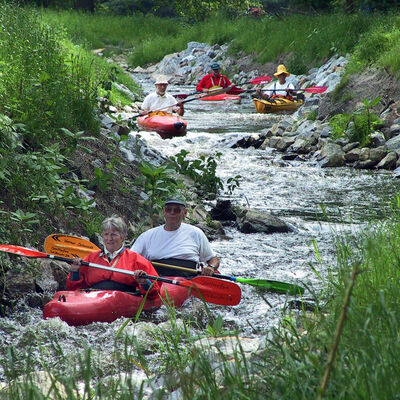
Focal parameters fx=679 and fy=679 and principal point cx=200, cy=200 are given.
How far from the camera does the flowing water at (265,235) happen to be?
4863 millimetres

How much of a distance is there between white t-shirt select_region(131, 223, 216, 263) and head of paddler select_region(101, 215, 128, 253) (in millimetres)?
586

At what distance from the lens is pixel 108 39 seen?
107ft

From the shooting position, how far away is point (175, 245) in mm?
6105

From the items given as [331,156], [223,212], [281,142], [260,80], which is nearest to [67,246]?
[223,212]

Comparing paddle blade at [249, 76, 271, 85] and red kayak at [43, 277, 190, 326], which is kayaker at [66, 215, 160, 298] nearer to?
red kayak at [43, 277, 190, 326]

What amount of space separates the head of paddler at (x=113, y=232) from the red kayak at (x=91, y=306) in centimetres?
41

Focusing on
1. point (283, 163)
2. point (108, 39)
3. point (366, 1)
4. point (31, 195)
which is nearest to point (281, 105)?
point (283, 163)

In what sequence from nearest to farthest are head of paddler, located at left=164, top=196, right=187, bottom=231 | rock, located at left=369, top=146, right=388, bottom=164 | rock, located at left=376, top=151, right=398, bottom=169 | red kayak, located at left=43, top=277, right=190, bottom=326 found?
red kayak, located at left=43, top=277, right=190, bottom=326
head of paddler, located at left=164, top=196, right=187, bottom=231
rock, located at left=376, top=151, right=398, bottom=169
rock, located at left=369, top=146, right=388, bottom=164

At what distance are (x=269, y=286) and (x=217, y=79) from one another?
43.5ft

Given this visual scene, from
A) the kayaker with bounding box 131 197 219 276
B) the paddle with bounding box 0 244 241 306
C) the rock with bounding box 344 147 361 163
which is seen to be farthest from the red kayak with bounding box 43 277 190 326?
the rock with bounding box 344 147 361 163

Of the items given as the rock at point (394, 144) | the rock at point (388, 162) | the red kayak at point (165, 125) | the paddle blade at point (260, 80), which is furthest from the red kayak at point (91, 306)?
the paddle blade at point (260, 80)

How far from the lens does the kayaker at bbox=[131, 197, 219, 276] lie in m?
6.09

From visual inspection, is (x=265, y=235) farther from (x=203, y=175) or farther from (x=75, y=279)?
(x=75, y=279)

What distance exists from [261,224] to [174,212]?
2.13 metres
